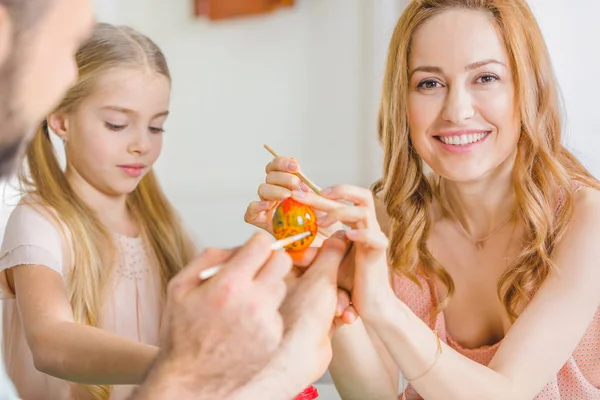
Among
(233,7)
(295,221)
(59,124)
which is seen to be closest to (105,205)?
(59,124)

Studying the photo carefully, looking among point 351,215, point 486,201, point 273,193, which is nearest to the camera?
point 351,215

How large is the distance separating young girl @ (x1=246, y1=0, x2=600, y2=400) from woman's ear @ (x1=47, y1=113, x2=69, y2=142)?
1.62 feet

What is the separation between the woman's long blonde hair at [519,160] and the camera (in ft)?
4.21

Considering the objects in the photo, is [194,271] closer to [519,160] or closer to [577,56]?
[519,160]

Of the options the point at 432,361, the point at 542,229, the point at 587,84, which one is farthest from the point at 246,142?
the point at 432,361

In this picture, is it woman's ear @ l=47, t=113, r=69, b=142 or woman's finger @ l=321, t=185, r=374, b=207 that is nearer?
woman's finger @ l=321, t=185, r=374, b=207

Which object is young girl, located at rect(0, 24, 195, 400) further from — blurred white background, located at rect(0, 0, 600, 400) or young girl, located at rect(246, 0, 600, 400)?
blurred white background, located at rect(0, 0, 600, 400)

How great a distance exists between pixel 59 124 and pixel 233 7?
145 centimetres

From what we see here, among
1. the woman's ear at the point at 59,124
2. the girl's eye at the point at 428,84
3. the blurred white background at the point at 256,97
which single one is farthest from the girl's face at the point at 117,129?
the blurred white background at the point at 256,97

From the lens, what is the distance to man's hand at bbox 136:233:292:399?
67 cm

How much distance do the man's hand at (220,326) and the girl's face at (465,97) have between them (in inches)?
25.6

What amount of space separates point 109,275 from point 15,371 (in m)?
0.27

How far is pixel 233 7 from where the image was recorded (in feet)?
9.06

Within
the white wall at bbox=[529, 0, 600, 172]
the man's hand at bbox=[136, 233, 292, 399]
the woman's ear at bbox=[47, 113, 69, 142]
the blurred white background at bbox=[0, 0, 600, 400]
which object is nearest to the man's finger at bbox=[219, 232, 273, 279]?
the man's hand at bbox=[136, 233, 292, 399]
